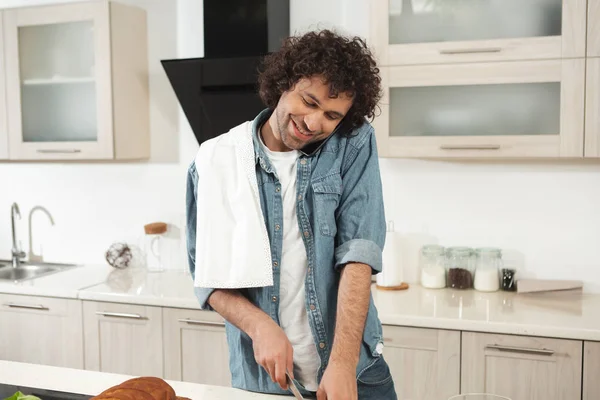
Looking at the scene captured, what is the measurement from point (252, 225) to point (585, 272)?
5.61 ft

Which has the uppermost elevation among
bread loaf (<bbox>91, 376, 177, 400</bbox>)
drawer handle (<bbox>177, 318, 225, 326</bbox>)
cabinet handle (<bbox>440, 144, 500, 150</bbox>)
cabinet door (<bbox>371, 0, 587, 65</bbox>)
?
cabinet door (<bbox>371, 0, 587, 65</bbox>)

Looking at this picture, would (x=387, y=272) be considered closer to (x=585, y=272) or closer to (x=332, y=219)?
(x=585, y=272)

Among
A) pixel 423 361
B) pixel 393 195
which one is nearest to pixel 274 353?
pixel 423 361

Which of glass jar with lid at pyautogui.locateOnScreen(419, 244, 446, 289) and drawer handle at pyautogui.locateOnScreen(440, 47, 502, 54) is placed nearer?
drawer handle at pyautogui.locateOnScreen(440, 47, 502, 54)

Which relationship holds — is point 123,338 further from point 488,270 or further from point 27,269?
point 488,270

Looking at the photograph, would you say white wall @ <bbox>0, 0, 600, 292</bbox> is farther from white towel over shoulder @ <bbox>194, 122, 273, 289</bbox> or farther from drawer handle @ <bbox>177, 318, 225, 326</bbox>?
Result: white towel over shoulder @ <bbox>194, 122, 273, 289</bbox>

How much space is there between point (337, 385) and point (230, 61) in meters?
1.65

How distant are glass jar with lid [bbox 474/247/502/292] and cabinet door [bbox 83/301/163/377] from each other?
126cm

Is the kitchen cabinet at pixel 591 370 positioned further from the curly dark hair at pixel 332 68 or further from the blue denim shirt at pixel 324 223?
the curly dark hair at pixel 332 68

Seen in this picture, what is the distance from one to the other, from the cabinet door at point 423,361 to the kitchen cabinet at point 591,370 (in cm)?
39

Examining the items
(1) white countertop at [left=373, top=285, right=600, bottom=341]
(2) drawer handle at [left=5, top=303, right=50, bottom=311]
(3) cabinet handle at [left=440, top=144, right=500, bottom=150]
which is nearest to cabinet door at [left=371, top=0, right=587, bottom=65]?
(3) cabinet handle at [left=440, top=144, right=500, bottom=150]

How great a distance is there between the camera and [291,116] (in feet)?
4.90

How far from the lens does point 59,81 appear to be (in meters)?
3.03

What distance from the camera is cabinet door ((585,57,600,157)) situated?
2279mm
